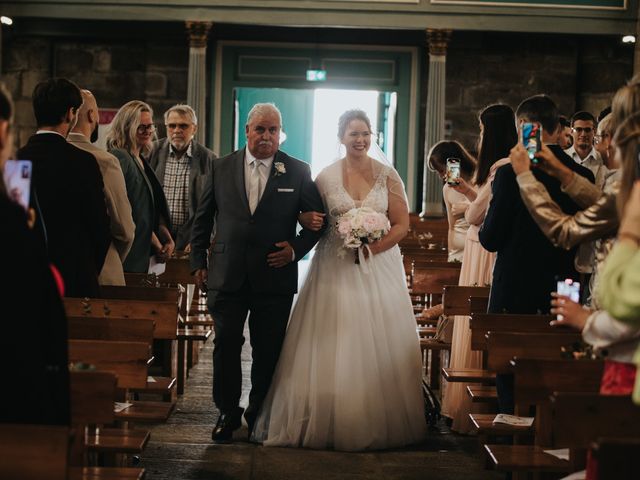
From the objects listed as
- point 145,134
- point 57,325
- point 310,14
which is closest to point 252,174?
point 145,134

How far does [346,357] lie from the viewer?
5637mm

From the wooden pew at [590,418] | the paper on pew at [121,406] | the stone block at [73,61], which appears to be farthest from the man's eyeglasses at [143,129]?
the stone block at [73,61]

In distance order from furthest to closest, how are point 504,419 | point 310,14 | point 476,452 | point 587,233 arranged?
point 310,14 < point 476,452 < point 504,419 < point 587,233

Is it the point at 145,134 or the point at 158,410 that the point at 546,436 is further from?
the point at 145,134

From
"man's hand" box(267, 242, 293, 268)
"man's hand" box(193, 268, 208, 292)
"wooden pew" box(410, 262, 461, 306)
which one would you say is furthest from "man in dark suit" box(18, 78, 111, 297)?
"wooden pew" box(410, 262, 461, 306)

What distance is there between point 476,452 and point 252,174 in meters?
1.99

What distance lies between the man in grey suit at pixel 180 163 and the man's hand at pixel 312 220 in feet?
8.06

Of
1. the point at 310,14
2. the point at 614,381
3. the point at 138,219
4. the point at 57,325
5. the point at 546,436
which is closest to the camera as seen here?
the point at 57,325

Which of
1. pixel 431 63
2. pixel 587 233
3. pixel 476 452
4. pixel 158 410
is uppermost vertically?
pixel 431 63

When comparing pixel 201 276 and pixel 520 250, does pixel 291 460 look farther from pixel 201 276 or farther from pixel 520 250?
pixel 520 250

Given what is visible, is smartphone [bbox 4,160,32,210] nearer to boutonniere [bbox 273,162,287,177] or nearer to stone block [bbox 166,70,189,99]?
boutonniere [bbox 273,162,287,177]

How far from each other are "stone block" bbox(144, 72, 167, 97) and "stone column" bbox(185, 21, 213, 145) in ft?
3.73

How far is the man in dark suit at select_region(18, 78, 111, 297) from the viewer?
4562mm

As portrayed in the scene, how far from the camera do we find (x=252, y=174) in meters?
5.78
